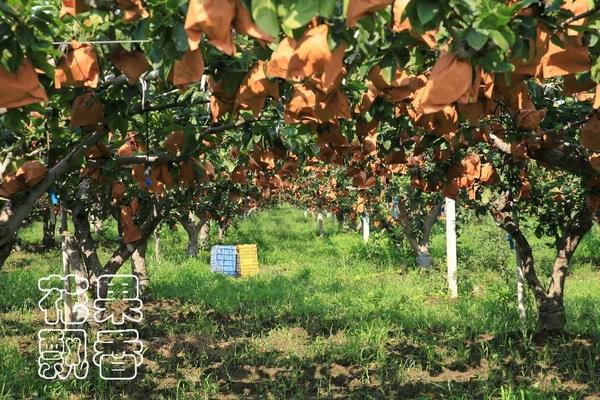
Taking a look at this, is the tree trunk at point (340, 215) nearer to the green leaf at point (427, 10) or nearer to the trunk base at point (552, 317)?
the trunk base at point (552, 317)

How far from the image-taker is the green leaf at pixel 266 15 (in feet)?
3.14

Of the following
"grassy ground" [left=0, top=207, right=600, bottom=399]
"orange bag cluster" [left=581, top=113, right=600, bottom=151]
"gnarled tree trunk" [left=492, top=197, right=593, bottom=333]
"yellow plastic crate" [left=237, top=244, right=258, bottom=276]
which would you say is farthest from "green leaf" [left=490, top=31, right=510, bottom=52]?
"yellow plastic crate" [left=237, top=244, right=258, bottom=276]

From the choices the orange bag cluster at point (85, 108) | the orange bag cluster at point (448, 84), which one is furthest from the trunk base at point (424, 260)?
the orange bag cluster at point (448, 84)

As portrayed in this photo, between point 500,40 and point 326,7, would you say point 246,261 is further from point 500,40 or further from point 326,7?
point 326,7

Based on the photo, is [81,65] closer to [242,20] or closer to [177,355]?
[242,20]

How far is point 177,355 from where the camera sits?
18.2ft

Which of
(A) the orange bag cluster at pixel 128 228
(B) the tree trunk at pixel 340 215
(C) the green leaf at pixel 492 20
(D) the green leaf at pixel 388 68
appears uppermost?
(B) the tree trunk at pixel 340 215

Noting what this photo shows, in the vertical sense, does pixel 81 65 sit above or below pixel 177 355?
above

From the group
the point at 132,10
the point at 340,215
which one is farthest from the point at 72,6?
the point at 340,215

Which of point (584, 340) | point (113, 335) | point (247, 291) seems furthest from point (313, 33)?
point (247, 291)

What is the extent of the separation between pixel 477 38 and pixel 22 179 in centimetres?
183

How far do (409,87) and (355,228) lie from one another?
1904 centimetres

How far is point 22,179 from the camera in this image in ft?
7.37

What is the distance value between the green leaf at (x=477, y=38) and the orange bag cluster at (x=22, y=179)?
180 cm
